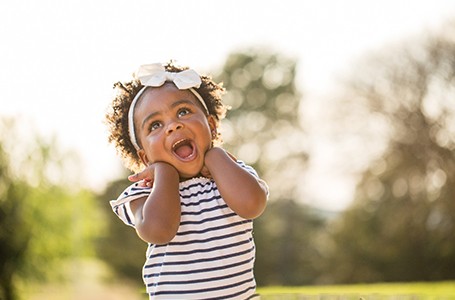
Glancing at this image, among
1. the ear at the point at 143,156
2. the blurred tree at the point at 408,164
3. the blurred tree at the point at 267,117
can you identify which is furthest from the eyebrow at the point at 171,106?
the blurred tree at the point at 267,117

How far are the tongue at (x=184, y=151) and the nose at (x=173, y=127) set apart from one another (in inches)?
2.9

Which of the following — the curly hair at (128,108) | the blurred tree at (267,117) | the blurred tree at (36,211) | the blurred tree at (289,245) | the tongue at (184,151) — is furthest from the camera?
the blurred tree at (267,117)

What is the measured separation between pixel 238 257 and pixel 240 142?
2181 centimetres

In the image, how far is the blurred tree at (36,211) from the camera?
18703mm

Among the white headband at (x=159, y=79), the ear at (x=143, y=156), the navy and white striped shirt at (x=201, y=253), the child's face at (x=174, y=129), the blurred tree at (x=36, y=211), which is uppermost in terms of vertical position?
the white headband at (x=159, y=79)

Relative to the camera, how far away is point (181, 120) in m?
2.80

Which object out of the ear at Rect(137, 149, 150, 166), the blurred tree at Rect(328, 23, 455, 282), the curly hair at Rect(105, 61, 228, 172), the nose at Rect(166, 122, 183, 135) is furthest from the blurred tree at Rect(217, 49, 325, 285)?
the nose at Rect(166, 122, 183, 135)

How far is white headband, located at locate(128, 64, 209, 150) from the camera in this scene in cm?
291

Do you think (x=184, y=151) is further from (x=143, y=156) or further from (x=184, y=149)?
(x=143, y=156)

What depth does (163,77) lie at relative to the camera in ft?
9.59

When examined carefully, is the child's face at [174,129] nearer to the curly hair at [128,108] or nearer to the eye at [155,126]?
the eye at [155,126]

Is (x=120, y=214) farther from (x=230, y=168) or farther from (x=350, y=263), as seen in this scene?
(x=350, y=263)

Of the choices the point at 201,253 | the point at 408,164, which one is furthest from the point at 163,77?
the point at 408,164

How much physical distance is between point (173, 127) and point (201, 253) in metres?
0.44
